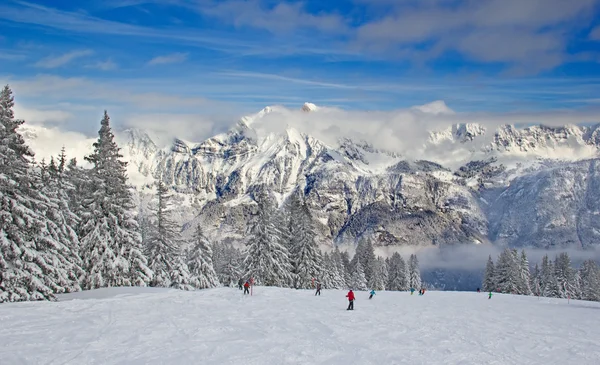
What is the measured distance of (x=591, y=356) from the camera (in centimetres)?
2244

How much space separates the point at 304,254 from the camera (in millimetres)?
63000

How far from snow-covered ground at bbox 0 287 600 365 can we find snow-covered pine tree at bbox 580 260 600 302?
7158 cm

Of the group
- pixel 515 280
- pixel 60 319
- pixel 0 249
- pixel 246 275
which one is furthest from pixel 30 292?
pixel 515 280

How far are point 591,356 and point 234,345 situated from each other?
15746 mm

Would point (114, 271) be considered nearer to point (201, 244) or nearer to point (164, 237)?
point (164, 237)

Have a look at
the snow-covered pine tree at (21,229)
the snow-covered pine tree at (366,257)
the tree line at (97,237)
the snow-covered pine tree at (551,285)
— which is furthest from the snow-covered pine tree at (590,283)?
the snow-covered pine tree at (21,229)

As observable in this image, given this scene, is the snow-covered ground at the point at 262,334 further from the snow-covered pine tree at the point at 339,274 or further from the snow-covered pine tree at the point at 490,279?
the snow-covered pine tree at the point at 490,279

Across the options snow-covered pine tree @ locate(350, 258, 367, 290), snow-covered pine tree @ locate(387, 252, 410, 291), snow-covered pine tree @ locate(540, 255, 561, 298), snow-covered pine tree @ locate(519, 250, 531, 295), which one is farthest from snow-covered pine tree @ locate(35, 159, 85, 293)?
snow-covered pine tree @ locate(540, 255, 561, 298)

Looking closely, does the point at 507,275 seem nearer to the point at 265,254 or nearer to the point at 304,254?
the point at 304,254

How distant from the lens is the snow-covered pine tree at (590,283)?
96250 millimetres

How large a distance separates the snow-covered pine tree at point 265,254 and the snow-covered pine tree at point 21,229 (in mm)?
26076

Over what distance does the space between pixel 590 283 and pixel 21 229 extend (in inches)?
4044

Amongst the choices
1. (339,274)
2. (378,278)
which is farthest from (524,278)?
(339,274)

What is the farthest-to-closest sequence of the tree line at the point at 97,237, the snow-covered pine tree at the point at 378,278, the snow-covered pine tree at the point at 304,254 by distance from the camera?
the snow-covered pine tree at the point at 378,278
the snow-covered pine tree at the point at 304,254
the tree line at the point at 97,237
